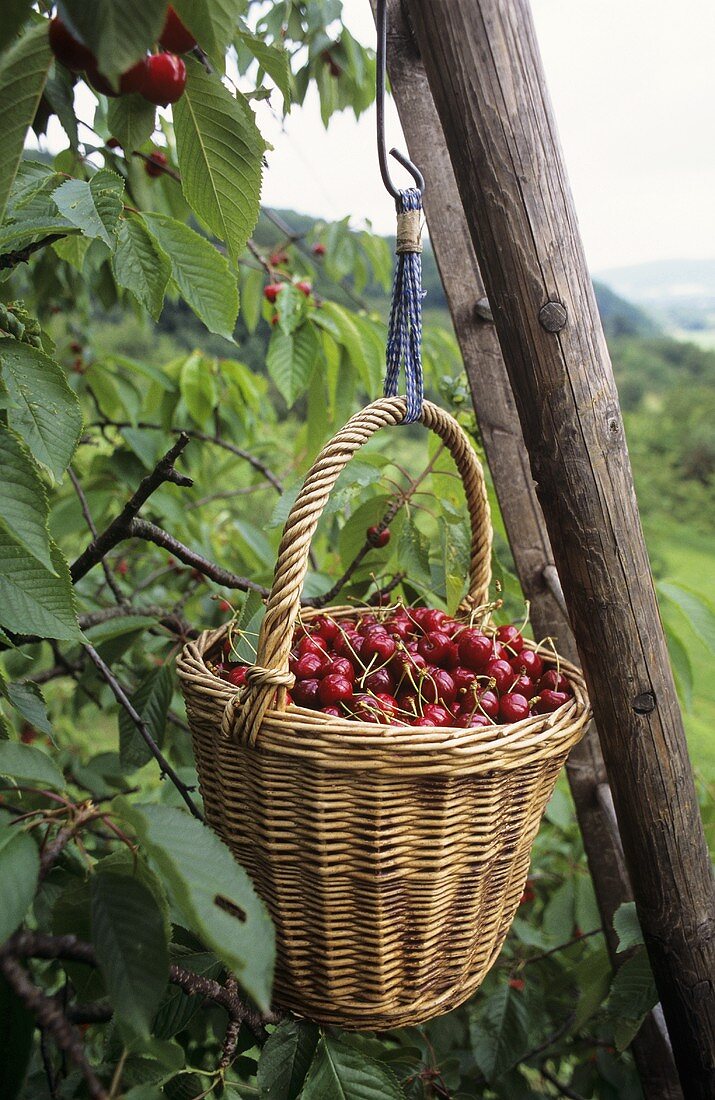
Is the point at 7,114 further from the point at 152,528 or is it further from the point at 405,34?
the point at 405,34

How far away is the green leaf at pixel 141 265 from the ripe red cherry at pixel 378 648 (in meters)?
0.38

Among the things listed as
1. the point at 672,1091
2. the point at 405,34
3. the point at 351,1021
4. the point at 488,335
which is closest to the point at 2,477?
the point at 351,1021

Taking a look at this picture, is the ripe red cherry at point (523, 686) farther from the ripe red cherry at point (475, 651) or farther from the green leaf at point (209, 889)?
the green leaf at point (209, 889)

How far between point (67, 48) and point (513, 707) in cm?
64

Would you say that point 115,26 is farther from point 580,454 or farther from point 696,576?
point 696,576

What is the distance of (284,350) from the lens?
1.27 m

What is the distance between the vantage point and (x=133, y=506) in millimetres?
851

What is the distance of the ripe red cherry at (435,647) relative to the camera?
0.86 m

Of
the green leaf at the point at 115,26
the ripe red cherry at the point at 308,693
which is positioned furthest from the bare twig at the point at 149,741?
the green leaf at the point at 115,26

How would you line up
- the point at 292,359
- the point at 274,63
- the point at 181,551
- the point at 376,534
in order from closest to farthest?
the point at 274,63
the point at 181,551
the point at 376,534
the point at 292,359

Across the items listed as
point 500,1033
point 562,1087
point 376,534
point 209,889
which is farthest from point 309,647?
point 562,1087

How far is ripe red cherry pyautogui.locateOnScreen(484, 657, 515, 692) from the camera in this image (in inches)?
32.0

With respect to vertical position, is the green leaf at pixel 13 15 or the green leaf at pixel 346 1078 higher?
the green leaf at pixel 13 15

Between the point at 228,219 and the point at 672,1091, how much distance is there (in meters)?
1.31
